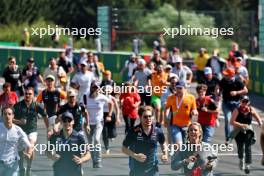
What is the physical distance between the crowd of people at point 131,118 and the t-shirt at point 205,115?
0.02 meters

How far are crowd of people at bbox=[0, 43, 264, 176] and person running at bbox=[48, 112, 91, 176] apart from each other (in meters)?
0.01

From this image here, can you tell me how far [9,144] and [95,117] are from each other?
5.66 m

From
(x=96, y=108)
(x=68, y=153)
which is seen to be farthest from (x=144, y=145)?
(x=96, y=108)

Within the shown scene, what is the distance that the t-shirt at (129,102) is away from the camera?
→ 2370 cm

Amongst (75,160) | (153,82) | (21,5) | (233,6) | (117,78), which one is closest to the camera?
(75,160)

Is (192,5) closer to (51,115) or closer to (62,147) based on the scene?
(51,115)

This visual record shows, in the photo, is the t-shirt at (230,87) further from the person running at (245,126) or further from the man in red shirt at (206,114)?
the person running at (245,126)

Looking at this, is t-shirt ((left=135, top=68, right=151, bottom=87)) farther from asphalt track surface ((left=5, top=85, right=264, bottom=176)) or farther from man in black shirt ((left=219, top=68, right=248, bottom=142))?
man in black shirt ((left=219, top=68, right=248, bottom=142))

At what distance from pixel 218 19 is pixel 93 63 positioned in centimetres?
1960

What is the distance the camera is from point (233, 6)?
77500mm

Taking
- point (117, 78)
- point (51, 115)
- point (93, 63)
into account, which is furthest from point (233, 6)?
point (51, 115)

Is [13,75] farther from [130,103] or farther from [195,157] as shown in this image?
[195,157]

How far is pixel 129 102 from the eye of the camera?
2378cm

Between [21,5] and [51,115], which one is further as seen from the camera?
[21,5]
